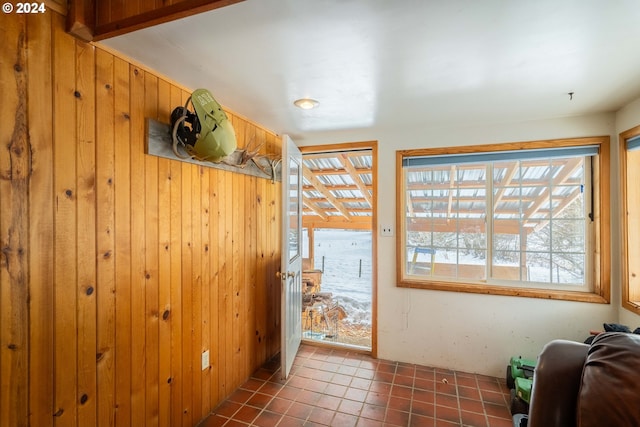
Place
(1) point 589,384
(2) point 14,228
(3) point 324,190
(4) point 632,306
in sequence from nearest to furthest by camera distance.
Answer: (1) point 589,384
(2) point 14,228
(4) point 632,306
(3) point 324,190

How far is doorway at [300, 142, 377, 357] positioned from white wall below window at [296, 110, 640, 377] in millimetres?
112

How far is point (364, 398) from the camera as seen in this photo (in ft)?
7.00

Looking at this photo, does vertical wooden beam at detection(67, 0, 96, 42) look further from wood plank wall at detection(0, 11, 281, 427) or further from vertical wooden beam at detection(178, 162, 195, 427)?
vertical wooden beam at detection(178, 162, 195, 427)

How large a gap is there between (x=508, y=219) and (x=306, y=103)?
6.33 feet

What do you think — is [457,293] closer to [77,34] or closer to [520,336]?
[520,336]

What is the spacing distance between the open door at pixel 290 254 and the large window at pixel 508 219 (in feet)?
3.11

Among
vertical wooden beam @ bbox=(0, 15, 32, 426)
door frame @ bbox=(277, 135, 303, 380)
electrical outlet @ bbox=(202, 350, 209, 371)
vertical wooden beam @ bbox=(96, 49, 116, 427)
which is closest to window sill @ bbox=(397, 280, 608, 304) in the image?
door frame @ bbox=(277, 135, 303, 380)

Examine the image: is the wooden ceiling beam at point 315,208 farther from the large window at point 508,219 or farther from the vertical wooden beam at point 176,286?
the vertical wooden beam at point 176,286

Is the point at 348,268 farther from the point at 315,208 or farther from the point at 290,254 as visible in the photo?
the point at 290,254

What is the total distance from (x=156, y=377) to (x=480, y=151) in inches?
109

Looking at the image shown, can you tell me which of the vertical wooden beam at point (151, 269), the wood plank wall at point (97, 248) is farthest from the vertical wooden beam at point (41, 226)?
the vertical wooden beam at point (151, 269)

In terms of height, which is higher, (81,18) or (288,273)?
(81,18)

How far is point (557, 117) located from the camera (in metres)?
2.26

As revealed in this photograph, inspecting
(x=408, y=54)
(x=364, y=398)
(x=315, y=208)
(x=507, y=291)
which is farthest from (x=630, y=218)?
(x=315, y=208)
